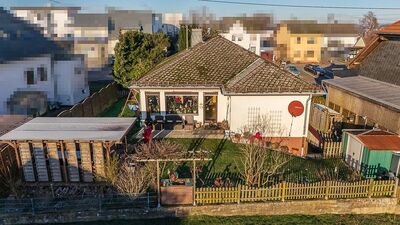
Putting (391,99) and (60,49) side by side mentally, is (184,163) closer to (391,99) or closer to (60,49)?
(391,99)

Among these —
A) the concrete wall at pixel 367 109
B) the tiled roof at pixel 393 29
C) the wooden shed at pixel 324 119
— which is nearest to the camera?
the concrete wall at pixel 367 109

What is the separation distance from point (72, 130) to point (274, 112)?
34.3ft

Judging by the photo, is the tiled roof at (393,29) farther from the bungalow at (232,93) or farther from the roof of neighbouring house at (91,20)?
the roof of neighbouring house at (91,20)

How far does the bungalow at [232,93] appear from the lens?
18.2 meters

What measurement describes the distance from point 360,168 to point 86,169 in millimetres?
11989

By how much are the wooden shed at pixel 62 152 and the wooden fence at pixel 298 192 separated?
4.11 m

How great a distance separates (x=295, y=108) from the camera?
59.8 feet

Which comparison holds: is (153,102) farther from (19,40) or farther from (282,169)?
(19,40)

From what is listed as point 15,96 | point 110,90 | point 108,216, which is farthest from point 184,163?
point 110,90

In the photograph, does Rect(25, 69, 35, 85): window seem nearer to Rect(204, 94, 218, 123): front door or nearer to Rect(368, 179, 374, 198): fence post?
Rect(204, 94, 218, 123): front door

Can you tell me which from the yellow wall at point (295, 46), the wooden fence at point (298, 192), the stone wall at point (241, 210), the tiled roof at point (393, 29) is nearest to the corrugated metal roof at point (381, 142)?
the wooden fence at point (298, 192)

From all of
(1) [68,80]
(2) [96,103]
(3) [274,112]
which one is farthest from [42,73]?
(3) [274,112]

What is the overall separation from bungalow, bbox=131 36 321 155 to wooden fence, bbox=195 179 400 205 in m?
5.42

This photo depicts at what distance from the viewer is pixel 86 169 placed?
13328mm
